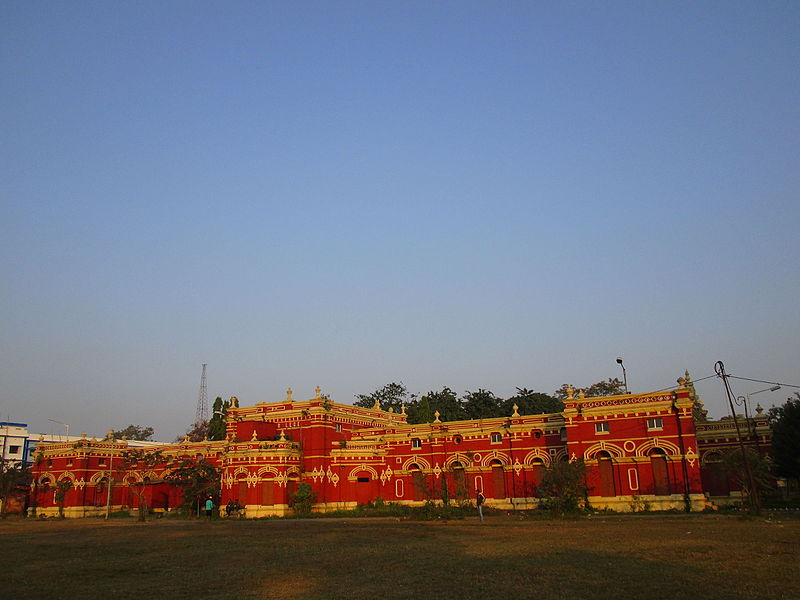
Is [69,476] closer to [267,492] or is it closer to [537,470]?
[267,492]

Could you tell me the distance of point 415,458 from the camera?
54656 mm

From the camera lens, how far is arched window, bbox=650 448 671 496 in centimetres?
4381

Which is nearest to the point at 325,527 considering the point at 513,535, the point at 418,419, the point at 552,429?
the point at 513,535

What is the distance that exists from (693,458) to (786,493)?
22.3 meters

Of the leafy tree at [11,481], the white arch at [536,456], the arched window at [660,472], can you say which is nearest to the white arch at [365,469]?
the white arch at [536,456]

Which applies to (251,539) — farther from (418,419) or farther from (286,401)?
(418,419)

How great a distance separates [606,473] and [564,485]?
5391mm

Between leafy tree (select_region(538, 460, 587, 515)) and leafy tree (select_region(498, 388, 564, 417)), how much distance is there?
43271 millimetres

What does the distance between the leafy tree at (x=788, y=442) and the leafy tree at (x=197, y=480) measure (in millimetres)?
44712

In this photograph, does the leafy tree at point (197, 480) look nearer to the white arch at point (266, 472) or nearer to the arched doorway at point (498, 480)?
the white arch at point (266, 472)

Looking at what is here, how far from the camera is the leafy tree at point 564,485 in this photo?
42.0 meters

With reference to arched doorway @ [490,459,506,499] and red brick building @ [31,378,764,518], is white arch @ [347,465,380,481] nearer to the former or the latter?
red brick building @ [31,378,764,518]

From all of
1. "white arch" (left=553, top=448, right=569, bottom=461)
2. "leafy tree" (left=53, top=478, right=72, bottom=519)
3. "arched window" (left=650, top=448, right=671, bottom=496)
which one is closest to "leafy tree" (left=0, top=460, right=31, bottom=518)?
"leafy tree" (left=53, top=478, right=72, bottom=519)

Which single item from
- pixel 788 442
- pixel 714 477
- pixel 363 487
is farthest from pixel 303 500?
pixel 788 442
